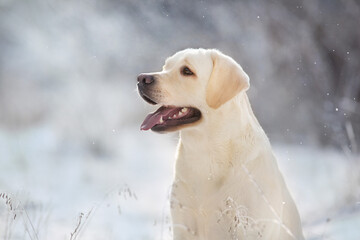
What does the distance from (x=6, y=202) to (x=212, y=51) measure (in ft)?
6.21

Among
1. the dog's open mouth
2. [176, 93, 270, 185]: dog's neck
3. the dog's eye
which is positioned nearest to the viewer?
[176, 93, 270, 185]: dog's neck

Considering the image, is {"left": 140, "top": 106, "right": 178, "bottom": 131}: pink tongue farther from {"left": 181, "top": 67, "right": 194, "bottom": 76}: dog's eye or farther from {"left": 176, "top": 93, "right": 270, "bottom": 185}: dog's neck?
{"left": 181, "top": 67, "right": 194, "bottom": 76}: dog's eye

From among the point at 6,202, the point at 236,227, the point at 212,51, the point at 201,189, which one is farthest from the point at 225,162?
the point at 6,202

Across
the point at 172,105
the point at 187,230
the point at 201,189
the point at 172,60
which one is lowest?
the point at 187,230

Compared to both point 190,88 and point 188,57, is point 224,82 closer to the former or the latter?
point 190,88

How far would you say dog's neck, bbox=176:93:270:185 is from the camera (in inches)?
136

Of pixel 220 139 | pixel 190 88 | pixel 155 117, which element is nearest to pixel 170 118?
pixel 155 117

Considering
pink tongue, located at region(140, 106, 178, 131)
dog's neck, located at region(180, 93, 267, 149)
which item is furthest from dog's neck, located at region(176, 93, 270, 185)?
pink tongue, located at region(140, 106, 178, 131)

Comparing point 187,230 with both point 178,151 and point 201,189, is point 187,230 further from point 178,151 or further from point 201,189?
point 178,151

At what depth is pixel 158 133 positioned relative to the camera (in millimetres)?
3557

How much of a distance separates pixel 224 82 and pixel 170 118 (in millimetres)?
485

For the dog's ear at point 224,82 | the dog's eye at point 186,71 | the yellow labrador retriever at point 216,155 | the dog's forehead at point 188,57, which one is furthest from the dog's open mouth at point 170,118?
the dog's forehead at point 188,57

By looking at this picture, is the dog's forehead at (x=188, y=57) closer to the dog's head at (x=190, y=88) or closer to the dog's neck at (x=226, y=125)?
the dog's head at (x=190, y=88)

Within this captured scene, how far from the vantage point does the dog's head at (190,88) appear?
11.6ft
